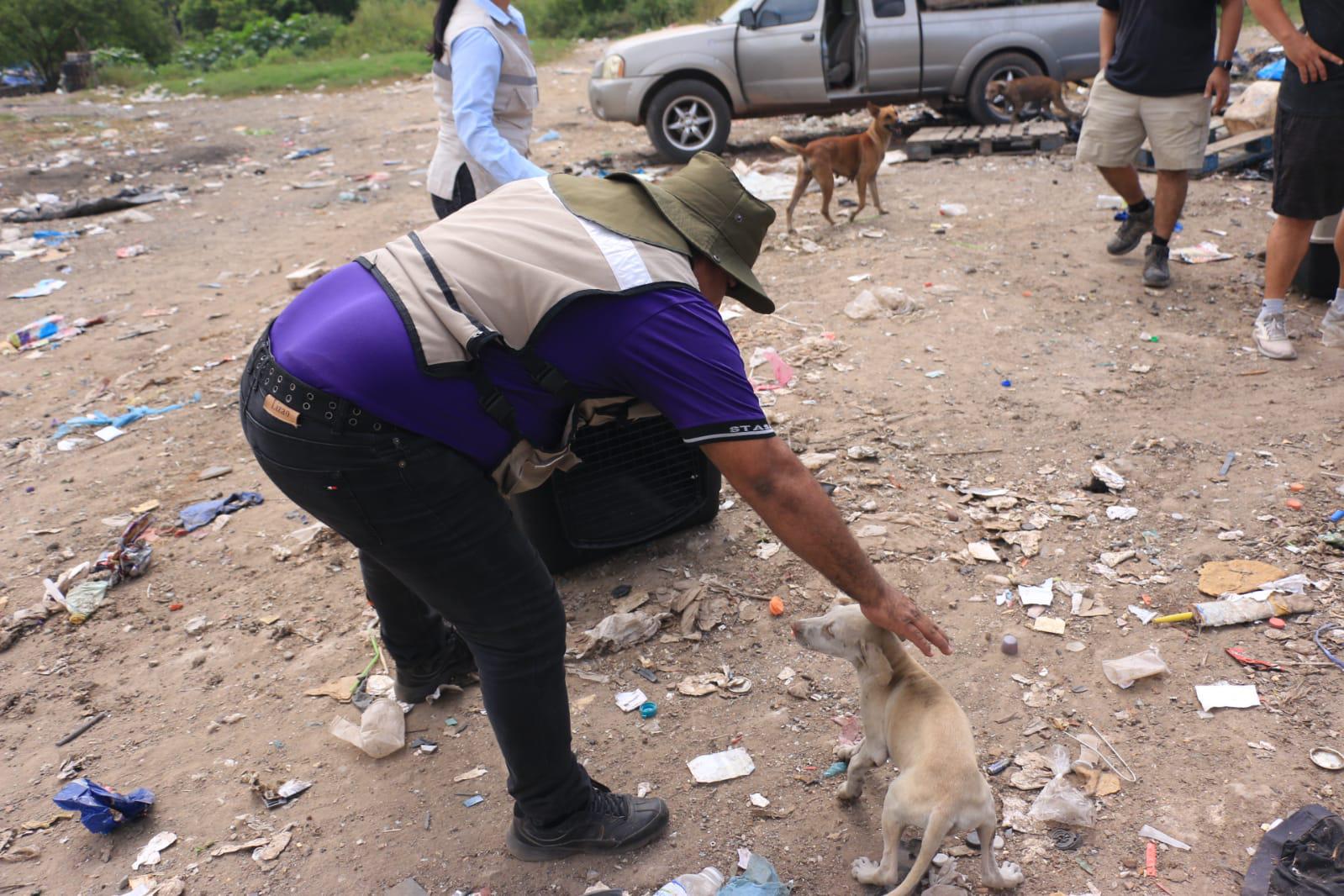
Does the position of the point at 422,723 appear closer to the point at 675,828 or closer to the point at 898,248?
the point at 675,828

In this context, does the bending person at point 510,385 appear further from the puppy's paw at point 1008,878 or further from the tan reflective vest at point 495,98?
the tan reflective vest at point 495,98

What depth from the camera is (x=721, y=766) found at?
266 cm

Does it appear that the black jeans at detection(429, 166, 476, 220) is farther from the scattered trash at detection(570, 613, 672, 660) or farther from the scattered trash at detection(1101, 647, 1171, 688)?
the scattered trash at detection(1101, 647, 1171, 688)

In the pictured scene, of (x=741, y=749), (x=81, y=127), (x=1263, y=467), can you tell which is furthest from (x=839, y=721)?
(x=81, y=127)

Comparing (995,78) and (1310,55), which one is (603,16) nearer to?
(995,78)

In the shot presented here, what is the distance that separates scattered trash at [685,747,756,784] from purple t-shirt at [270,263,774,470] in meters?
1.24

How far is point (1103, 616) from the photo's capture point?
3.04 metres

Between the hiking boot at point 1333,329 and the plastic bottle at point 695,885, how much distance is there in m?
4.16

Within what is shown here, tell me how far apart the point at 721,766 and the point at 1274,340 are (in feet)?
12.2

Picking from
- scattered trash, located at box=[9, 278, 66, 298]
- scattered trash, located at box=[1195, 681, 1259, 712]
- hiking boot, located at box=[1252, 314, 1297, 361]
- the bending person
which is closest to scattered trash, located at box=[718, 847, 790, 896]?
the bending person

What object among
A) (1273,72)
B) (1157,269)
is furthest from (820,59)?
(1157,269)

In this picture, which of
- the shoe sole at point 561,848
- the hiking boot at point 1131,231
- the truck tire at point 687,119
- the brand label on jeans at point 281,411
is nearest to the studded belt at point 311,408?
the brand label on jeans at point 281,411

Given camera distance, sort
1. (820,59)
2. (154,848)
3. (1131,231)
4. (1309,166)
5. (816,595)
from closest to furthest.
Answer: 1. (154,848)
2. (816,595)
3. (1309,166)
4. (1131,231)
5. (820,59)

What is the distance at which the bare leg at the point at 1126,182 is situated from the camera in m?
5.62
